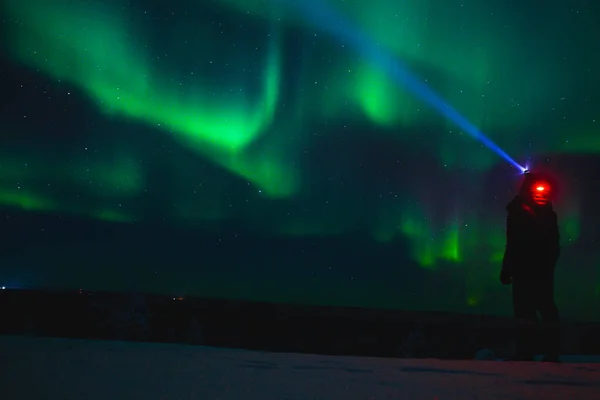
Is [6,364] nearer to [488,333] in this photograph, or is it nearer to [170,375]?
[170,375]

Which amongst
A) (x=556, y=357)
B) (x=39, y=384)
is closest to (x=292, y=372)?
(x=39, y=384)

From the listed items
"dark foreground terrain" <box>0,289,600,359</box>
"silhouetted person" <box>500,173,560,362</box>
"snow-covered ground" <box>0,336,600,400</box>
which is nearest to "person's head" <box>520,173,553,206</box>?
"silhouetted person" <box>500,173,560,362</box>

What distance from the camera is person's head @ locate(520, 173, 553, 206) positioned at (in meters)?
4.55

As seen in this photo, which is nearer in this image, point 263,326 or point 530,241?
point 263,326

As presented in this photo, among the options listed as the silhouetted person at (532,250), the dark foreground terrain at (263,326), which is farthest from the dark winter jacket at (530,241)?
the dark foreground terrain at (263,326)

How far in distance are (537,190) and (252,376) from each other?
304cm

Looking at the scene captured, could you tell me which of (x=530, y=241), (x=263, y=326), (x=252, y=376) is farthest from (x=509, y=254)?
(x=252, y=376)

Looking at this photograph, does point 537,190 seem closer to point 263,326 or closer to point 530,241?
point 530,241

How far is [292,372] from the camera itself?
2402mm

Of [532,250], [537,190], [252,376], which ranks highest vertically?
[537,190]

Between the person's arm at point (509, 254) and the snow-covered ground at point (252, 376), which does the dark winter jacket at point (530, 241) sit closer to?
the person's arm at point (509, 254)

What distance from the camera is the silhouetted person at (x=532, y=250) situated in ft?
14.5

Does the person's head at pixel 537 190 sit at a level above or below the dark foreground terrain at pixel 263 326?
above

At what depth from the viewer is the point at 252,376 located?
2312 mm
